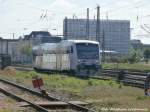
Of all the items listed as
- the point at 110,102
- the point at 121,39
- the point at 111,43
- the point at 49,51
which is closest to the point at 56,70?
the point at 49,51

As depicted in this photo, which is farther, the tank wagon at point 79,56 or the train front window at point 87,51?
the train front window at point 87,51

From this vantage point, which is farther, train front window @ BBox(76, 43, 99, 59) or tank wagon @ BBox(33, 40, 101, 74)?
train front window @ BBox(76, 43, 99, 59)

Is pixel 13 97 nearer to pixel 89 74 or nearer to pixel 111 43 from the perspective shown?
pixel 89 74

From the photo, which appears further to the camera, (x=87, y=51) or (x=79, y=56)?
(x=87, y=51)

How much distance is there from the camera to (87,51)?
44094 mm

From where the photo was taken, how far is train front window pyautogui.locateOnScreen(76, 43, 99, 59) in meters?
43.6

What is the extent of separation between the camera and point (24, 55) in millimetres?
162500

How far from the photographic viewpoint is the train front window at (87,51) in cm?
4359

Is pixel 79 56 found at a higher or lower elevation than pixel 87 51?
lower

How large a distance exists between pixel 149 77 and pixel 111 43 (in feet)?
486

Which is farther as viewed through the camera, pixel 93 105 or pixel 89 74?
pixel 89 74

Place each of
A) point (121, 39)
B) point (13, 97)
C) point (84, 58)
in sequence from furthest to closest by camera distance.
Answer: point (121, 39), point (84, 58), point (13, 97)

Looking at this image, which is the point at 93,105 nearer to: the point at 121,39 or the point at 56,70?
the point at 56,70

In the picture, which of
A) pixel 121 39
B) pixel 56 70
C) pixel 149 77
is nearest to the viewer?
Answer: pixel 149 77
